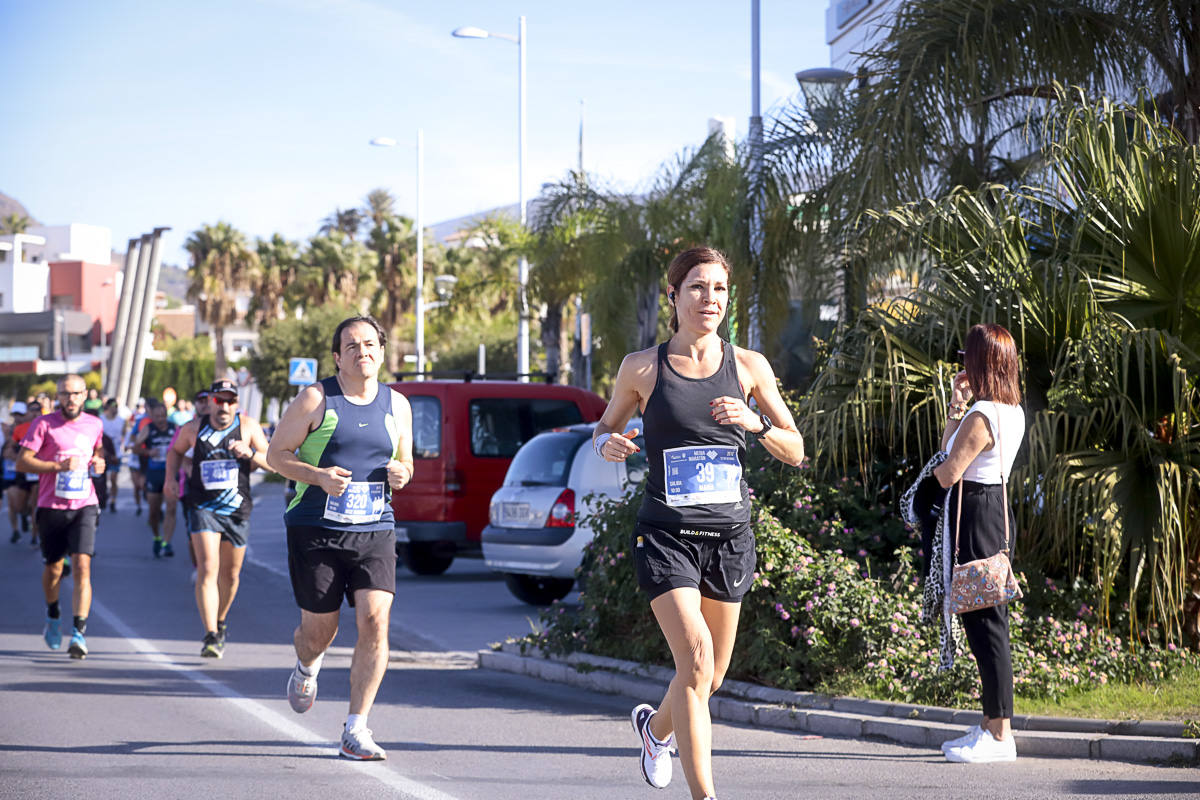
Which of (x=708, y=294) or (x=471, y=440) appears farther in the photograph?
(x=471, y=440)

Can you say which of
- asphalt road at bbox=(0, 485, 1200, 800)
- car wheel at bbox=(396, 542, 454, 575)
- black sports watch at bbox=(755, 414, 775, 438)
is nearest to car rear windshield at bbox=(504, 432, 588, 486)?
asphalt road at bbox=(0, 485, 1200, 800)

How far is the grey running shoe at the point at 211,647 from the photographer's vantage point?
32.9 ft

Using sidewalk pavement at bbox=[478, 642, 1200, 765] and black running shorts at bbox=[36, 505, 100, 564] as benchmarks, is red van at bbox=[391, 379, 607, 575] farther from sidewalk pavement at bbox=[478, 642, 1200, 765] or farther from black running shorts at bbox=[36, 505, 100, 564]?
sidewalk pavement at bbox=[478, 642, 1200, 765]

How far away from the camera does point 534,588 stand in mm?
13023

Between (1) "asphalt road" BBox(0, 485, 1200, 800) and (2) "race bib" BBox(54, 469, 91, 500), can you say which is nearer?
(1) "asphalt road" BBox(0, 485, 1200, 800)

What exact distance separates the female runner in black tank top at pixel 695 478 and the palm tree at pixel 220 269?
5726cm

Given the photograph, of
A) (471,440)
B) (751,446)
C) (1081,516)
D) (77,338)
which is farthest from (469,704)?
(77,338)

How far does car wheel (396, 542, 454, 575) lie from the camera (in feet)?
51.2

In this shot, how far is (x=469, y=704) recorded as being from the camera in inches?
327

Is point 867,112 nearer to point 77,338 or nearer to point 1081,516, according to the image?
point 1081,516

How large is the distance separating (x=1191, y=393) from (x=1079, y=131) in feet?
5.78

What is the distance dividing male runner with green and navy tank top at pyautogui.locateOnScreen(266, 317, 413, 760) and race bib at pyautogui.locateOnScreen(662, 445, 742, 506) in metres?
1.95

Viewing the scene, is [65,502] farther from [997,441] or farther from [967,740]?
[997,441]

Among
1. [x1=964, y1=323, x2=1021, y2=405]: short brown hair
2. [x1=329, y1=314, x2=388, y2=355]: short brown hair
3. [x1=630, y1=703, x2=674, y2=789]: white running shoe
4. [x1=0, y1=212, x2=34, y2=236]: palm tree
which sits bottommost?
[x1=630, y1=703, x2=674, y2=789]: white running shoe
